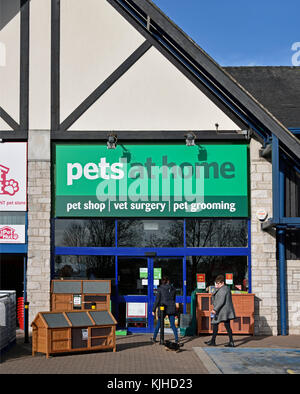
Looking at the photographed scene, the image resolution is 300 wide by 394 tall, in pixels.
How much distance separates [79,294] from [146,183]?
3433 mm

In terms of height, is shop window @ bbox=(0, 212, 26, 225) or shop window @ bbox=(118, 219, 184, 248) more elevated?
shop window @ bbox=(0, 212, 26, 225)

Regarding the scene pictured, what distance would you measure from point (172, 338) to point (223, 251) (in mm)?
2773

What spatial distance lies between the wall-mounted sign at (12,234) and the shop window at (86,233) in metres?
0.93

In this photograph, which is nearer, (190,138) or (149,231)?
(190,138)

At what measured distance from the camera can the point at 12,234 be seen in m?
16.4

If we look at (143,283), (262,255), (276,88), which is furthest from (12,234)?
(276,88)

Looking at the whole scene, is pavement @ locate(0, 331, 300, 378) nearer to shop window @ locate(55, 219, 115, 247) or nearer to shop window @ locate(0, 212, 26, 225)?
shop window @ locate(55, 219, 115, 247)

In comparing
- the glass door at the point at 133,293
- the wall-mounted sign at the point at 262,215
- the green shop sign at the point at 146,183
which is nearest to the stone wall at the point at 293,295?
the wall-mounted sign at the point at 262,215

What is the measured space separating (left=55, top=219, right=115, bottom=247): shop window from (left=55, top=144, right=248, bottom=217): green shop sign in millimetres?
267

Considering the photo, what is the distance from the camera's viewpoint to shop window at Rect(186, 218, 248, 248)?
16453 millimetres

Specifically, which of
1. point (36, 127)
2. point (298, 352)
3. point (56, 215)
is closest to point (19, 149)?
point (36, 127)

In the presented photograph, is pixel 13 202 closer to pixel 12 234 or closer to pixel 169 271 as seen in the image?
pixel 12 234

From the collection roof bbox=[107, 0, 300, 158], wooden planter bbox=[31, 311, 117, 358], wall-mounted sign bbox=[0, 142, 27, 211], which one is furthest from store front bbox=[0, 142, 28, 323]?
roof bbox=[107, 0, 300, 158]

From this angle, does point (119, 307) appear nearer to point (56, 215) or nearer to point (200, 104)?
point (56, 215)
